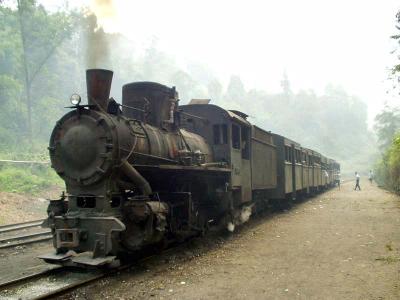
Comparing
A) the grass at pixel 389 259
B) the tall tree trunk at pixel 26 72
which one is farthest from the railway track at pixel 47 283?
the tall tree trunk at pixel 26 72

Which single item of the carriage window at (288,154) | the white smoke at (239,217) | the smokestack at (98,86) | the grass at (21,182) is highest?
the smokestack at (98,86)

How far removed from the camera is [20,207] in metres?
17.5

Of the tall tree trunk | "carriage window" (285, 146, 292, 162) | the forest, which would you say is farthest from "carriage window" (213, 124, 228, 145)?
the tall tree trunk

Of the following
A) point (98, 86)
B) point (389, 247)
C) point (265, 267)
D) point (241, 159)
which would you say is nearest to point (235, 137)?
point (241, 159)

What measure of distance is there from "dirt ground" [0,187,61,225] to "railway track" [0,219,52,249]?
163 cm

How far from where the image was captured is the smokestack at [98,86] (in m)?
7.52

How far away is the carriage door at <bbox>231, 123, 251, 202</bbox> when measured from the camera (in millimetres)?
11139

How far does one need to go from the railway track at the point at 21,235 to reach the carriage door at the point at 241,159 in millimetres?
5177

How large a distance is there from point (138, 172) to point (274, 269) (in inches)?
116

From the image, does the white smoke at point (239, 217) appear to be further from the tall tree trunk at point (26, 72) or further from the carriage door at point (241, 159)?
the tall tree trunk at point (26, 72)

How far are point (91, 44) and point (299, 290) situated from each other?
398 inches

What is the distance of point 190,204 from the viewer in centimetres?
871

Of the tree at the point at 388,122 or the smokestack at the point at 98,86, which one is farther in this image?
the tree at the point at 388,122

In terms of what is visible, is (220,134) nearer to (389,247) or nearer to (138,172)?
(138,172)
